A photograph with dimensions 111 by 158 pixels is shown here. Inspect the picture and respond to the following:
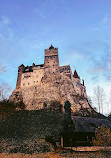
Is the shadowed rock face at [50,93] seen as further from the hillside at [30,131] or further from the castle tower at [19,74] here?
the hillside at [30,131]

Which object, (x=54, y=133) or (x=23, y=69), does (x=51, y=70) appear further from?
(x=54, y=133)

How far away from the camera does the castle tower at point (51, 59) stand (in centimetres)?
5366

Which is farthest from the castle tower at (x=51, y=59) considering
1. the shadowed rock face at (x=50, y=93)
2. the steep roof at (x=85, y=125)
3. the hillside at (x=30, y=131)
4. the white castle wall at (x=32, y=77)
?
the steep roof at (x=85, y=125)

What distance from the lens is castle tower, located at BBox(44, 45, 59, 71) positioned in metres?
53.7

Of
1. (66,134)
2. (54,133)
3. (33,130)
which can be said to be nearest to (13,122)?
(33,130)

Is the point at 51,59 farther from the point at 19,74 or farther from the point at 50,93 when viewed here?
the point at 50,93

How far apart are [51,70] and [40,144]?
36908 millimetres

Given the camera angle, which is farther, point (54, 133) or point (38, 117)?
point (38, 117)

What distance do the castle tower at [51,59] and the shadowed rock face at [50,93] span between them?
10.3 feet

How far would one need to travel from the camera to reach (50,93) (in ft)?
152

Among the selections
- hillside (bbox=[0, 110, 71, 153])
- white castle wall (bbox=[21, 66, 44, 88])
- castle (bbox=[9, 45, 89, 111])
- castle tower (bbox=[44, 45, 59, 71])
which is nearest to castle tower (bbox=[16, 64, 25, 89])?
castle (bbox=[9, 45, 89, 111])

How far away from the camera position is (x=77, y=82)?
55.8 metres

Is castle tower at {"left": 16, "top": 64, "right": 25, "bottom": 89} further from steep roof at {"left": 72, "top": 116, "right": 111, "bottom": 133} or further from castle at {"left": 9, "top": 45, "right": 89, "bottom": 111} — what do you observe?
steep roof at {"left": 72, "top": 116, "right": 111, "bottom": 133}

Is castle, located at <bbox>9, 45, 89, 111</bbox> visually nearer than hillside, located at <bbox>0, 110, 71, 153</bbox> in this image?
No
